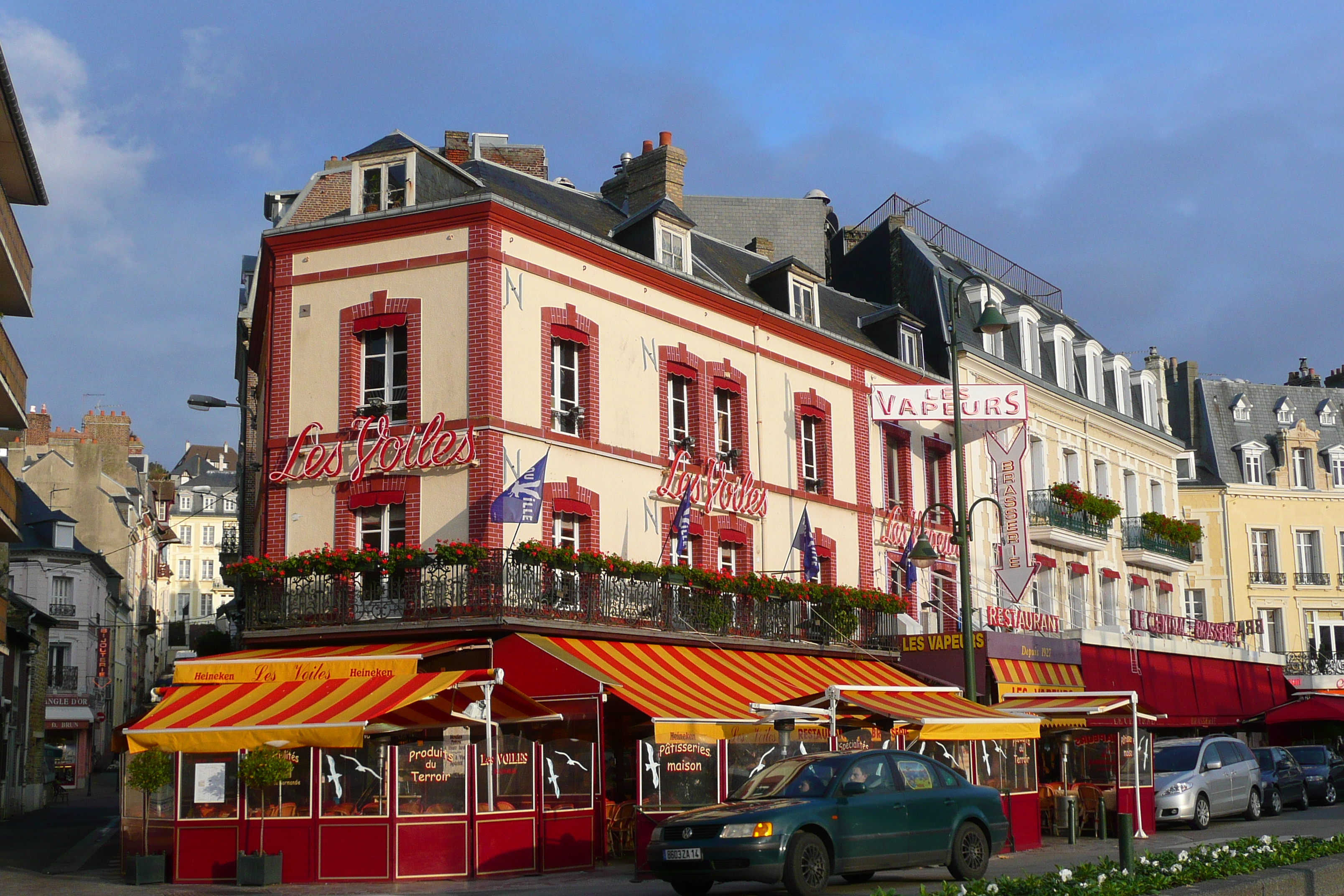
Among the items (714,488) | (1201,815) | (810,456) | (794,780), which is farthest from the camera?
(810,456)

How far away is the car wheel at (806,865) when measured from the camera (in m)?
13.1

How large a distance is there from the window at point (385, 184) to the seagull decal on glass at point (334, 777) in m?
9.18

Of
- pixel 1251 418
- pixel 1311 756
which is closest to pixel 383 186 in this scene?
pixel 1311 756

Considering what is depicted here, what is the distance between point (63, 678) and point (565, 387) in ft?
135

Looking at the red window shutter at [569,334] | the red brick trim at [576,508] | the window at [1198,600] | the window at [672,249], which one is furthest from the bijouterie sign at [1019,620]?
the window at [1198,600]

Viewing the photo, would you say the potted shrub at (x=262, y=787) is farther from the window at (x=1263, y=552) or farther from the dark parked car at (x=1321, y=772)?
the window at (x=1263, y=552)

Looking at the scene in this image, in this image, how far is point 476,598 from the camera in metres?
19.8

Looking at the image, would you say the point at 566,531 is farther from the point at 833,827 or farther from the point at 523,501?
the point at 833,827

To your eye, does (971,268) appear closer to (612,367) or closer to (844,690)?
(612,367)

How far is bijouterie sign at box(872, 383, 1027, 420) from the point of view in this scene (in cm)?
2903

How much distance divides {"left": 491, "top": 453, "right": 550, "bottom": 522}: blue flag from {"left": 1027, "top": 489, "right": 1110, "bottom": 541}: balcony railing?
16413 millimetres

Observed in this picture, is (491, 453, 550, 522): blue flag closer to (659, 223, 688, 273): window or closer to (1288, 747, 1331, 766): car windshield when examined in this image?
(659, 223, 688, 273): window

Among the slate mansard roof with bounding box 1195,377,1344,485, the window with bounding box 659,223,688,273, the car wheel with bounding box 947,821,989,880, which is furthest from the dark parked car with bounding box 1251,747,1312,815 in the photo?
the slate mansard roof with bounding box 1195,377,1344,485

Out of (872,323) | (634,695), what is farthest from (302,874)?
(872,323)
